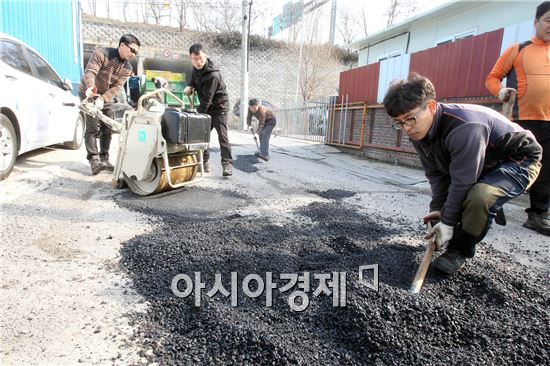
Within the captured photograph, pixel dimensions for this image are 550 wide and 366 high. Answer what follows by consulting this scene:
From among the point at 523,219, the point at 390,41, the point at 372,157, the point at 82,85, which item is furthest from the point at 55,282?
the point at 390,41

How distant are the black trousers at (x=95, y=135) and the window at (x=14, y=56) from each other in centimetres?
83

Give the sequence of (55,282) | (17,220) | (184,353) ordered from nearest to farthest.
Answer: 1. (184,353)
2. (55,282)
3. (17,220)

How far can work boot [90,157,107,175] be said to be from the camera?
14.0 ft

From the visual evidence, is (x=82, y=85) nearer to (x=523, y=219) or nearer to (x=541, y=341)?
(x=541, y=341)

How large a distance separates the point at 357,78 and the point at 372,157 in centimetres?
221

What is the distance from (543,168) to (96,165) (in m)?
4.67

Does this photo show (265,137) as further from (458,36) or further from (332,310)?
(458,36)

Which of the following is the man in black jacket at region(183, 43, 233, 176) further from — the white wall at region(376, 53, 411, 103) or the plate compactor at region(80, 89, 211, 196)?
the white wall at region(376, 53, 411, 103)


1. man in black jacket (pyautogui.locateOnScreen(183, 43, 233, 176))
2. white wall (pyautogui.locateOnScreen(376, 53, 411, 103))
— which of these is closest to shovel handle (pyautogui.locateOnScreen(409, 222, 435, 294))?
man in black jacket (pyautogui.locateOnScreen(183, 43, 233, 176))

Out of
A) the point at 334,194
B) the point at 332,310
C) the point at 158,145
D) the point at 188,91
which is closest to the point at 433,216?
the point at 332,310

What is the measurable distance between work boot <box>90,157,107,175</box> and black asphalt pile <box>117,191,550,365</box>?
7.42ft

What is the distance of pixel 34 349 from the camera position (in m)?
1.40

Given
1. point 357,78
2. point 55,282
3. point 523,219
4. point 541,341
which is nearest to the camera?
point 541,341

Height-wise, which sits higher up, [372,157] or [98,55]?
[98,55]
